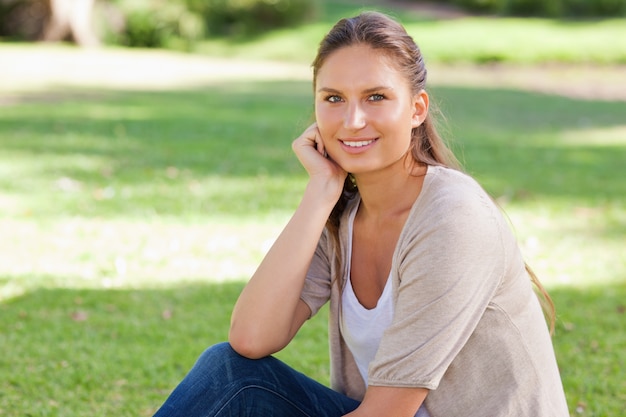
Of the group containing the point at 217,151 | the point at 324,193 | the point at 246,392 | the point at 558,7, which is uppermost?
the point at 324,193

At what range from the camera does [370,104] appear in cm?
253

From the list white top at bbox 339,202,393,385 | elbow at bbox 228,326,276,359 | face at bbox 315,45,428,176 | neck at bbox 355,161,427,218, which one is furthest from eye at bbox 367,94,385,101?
elbow at bbox 228,326,276,359

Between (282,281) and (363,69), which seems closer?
(363,69)

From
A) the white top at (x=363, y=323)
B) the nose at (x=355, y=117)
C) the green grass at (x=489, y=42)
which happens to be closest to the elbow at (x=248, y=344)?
the white top at (x=363, y=323)

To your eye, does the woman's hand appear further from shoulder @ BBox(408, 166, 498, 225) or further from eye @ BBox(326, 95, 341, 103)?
shoulder @ BBox(408, 166, 498, 225)

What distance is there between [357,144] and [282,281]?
485 millimetres

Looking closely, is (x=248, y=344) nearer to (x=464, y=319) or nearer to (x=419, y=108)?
A: (x=464, y=319)

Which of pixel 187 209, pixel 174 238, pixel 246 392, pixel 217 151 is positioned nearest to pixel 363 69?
pixel 246 392

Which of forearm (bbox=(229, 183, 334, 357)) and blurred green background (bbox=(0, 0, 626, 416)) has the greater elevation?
forearm (bbox=(229, 183, 334, 357))

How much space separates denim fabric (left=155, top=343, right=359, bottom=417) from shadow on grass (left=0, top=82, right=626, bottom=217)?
3.20 ft

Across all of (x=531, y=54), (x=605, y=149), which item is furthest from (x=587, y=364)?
(x=531, y=54)

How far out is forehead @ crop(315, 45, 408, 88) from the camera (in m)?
2.51

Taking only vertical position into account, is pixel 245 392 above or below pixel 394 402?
below

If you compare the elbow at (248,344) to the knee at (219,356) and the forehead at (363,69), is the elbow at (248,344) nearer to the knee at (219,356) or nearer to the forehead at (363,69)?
the knee at (219,356)
